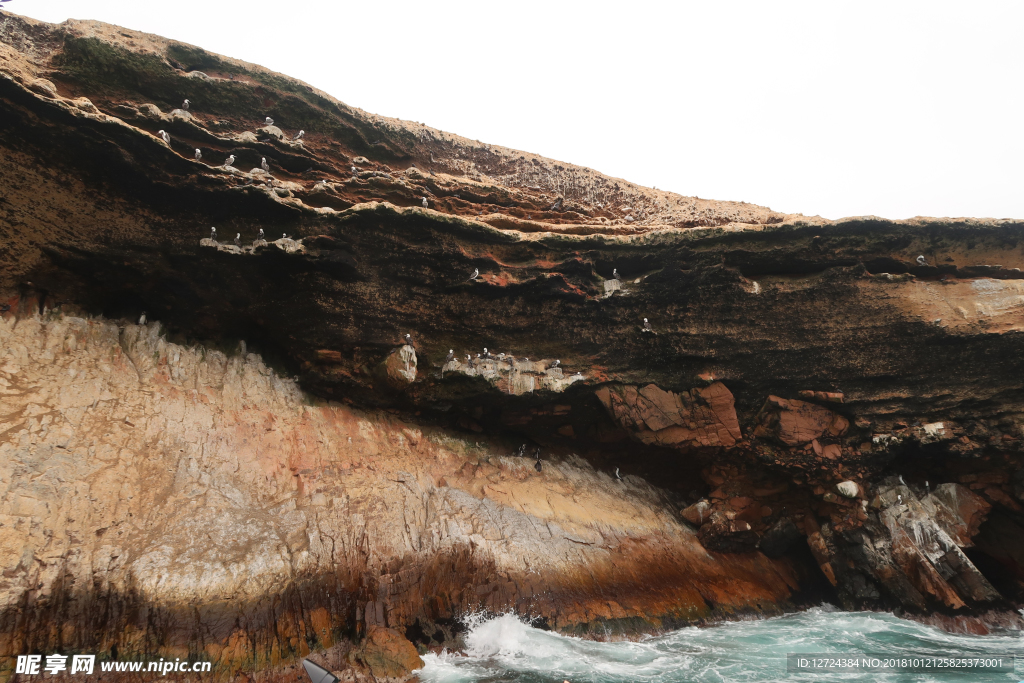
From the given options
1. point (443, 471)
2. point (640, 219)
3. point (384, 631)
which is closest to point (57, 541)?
point (384, 631)

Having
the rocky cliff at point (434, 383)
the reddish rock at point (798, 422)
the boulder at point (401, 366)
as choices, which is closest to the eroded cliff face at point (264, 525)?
the rocky cliff at point (434, 383)

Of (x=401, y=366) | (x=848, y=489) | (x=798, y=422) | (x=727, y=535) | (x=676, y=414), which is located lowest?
(x=727, y=535)

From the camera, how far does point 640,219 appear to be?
54.6 ft

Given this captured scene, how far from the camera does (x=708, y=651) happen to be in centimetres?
1209

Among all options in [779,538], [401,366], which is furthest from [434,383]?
[779,538]

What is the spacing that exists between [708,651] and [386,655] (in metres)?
7.73

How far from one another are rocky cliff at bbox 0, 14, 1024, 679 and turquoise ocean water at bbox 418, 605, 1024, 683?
63 cm

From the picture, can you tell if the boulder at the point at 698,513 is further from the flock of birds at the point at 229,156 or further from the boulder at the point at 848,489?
the flock of birds at the point at 229,156

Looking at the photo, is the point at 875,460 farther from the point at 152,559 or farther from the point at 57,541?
the point at 57,541

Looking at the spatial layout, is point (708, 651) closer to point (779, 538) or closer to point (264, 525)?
point (779, 538)

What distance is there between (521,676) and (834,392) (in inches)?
473

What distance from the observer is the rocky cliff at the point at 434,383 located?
34.2ft

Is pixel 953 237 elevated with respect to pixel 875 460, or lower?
elevated

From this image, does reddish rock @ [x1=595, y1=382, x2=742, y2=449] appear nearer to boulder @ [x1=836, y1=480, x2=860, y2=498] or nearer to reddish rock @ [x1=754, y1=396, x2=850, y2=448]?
reddish rock @ [x1=754, y1=396, x2=850, y2=448]
